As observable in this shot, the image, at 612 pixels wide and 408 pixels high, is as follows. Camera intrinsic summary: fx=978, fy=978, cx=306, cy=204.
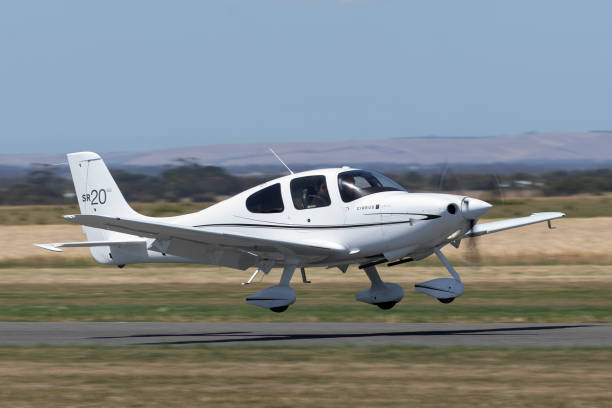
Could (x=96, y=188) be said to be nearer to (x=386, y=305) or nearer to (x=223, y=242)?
(x=223, y=242)

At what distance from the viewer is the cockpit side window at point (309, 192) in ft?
54.5

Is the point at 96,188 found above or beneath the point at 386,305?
above

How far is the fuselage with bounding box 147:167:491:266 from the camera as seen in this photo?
1549cm

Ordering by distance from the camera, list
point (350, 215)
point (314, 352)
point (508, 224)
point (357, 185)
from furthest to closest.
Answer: point (508, 224) < point (357, 185) < point (350, 215) < point (314, 352)

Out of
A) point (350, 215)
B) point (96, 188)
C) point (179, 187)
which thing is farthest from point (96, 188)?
point (179, 187)

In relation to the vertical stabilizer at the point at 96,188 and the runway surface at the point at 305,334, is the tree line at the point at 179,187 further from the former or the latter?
the runway surface at the point at 305,334

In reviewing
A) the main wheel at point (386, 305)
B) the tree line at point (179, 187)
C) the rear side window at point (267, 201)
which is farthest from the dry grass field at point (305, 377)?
the tree line at point (179, 187)

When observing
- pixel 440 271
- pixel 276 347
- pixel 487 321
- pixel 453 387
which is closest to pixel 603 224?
pixel 440 271

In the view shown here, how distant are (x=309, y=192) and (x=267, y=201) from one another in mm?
847

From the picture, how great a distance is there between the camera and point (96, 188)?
19734 mm

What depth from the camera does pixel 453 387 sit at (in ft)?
32.7

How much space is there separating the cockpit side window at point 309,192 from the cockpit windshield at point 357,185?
30 cm

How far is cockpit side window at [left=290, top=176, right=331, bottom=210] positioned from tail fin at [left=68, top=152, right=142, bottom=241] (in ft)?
14.0

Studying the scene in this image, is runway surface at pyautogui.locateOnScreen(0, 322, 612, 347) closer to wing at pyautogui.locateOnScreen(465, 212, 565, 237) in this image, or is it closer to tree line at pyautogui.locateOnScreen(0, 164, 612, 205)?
wing at pyautogui.locateOnScreen(465, 212, 565, 237)
